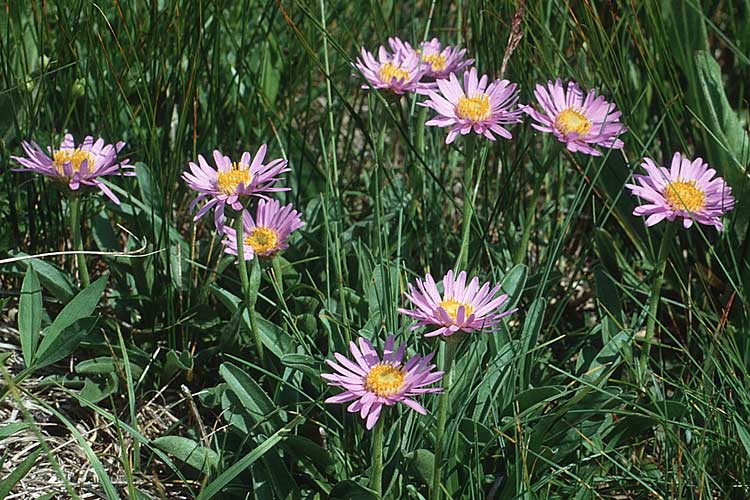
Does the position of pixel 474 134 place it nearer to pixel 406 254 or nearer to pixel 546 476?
pixel 406 254

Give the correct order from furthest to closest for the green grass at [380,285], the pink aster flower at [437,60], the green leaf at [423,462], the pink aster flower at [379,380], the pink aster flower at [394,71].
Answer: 1. the pink aster flower at [437,60]
2. the pink aster flower at [394,71]
3. the green grass at [380,285]
4. the green leaf at [423,462]
5. the pink aster flower at [379,380]

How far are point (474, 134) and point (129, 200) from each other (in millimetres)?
662

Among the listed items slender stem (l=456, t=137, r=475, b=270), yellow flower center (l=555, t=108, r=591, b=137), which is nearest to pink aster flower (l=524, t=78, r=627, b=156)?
yellow flower center (l=555, t=108, r=591, b=137)

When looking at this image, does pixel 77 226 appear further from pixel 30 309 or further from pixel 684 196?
pixel 684 196

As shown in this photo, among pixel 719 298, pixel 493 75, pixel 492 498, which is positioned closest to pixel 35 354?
pixel 492 498

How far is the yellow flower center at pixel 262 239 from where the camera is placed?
1.52 m

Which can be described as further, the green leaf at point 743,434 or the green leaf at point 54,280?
the green leaf at point 54,280

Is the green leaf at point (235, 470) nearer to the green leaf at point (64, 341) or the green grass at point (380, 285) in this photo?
the green grass at point (380, 285)

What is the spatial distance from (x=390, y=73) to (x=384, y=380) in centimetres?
71

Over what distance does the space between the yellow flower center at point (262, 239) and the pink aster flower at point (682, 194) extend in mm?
590

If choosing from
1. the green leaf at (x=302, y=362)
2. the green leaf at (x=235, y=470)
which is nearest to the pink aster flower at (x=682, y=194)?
the green leaf at (x=302, y=362)

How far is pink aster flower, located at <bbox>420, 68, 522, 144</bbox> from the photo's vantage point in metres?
1.49

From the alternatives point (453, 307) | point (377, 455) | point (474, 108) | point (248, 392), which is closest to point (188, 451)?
point (248, 392)

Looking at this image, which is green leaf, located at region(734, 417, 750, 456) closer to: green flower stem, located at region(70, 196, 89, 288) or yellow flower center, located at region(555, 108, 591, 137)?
yellow flower center, located at region(555, 108, 591, 137)
